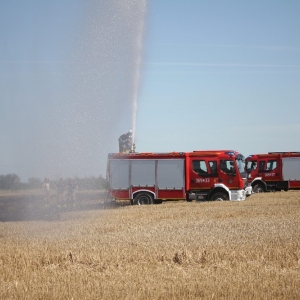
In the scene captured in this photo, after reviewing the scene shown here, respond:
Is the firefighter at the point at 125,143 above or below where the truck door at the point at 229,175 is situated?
above

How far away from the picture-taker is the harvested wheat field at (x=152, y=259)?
10.6 metres

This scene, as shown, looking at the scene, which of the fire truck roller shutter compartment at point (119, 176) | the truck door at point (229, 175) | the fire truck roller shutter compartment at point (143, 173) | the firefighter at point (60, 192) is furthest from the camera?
the fire truck roller shutter compartment at point (143, 173)

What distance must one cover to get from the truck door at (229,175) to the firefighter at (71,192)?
25.9ft

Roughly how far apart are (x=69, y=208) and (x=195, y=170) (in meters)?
7.90

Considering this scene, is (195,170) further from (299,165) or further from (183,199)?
(299,165)

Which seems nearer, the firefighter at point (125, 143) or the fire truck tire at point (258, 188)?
the firefighter at point (125, 143)

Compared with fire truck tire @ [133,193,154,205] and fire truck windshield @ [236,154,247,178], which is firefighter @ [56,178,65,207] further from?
fire truck windshield @ [236,154,247,178]

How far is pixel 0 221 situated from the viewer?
2423 centimetres

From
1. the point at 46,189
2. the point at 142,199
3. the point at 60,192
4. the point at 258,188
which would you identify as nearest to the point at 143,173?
the point at 142,199

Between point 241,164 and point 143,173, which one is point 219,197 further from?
point 143,173

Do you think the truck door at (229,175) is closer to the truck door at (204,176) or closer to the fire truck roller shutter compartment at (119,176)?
the truck door at (204,176)

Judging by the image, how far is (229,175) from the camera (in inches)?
1282

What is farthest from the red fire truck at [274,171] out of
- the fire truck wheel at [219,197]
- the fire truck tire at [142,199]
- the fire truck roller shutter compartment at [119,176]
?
the fire truck roller shutter compartment at [119,176]

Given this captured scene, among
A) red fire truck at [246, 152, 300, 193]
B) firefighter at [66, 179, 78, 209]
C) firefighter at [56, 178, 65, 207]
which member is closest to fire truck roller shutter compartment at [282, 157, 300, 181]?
red fire truck at [246, 152, 300, 193]
